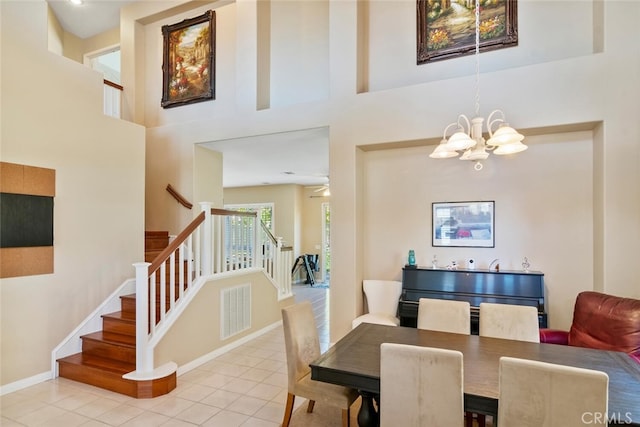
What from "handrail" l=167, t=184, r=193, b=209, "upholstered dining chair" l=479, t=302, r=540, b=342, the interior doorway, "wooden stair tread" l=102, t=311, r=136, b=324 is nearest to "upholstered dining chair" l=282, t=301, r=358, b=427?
"upholstered dining chair" l=479, t=302, r=540, b=342

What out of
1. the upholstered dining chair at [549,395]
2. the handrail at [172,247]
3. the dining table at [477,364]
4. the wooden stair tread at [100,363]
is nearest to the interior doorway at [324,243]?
the handrail at [172,247]

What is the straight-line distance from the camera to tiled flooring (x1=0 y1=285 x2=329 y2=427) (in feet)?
9.04

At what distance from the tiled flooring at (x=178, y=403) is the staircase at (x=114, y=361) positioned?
7 centimetres

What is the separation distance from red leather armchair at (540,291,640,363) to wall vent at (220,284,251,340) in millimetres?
3506

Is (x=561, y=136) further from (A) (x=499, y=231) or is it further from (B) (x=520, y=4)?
(B) (x=520, y=4)

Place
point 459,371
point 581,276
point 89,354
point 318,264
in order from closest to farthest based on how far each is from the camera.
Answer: point 459,371
point 581,276
point 89,354
point 318,264

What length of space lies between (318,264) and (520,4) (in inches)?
301

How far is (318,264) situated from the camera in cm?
991

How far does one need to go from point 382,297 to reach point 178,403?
96.5 inches

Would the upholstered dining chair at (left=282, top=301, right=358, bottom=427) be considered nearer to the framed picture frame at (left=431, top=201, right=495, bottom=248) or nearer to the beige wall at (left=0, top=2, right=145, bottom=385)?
the framed picture frame at (left=431, top=201, right=495, bottom=248)

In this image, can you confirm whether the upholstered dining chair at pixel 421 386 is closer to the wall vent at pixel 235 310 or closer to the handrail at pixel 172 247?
the handrail at pixel 172 247

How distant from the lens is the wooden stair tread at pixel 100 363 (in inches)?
132

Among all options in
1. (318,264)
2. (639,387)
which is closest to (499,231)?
(639,387)

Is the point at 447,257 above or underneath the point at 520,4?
underneath
